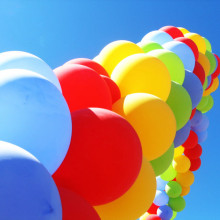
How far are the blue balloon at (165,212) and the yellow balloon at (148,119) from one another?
Answer: 2.82 m

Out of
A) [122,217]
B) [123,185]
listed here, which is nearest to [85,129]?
[123,185]

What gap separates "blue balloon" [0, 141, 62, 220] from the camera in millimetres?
1122

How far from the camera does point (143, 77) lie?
2807 mm

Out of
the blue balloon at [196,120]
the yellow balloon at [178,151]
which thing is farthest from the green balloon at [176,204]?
the blue balloon at [196,120]

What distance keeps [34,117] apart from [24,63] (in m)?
0.60

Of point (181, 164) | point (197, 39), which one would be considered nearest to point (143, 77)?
point (197, 39)

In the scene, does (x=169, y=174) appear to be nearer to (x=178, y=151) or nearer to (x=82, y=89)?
(x=178, y=151)

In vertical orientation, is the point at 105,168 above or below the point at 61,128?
below

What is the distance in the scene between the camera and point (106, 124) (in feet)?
6.23

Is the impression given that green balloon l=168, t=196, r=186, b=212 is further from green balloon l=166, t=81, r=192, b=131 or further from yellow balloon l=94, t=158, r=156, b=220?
yellow balloon l=94, t=158, r=156, b=220

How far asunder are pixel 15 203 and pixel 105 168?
74 cm

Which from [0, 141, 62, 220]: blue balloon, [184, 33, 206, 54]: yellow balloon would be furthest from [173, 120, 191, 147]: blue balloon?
[0, 141, 62, 220]: blue balloon

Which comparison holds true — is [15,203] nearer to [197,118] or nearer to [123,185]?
[123,185]

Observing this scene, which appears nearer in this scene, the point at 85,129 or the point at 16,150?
the point at 16,150
